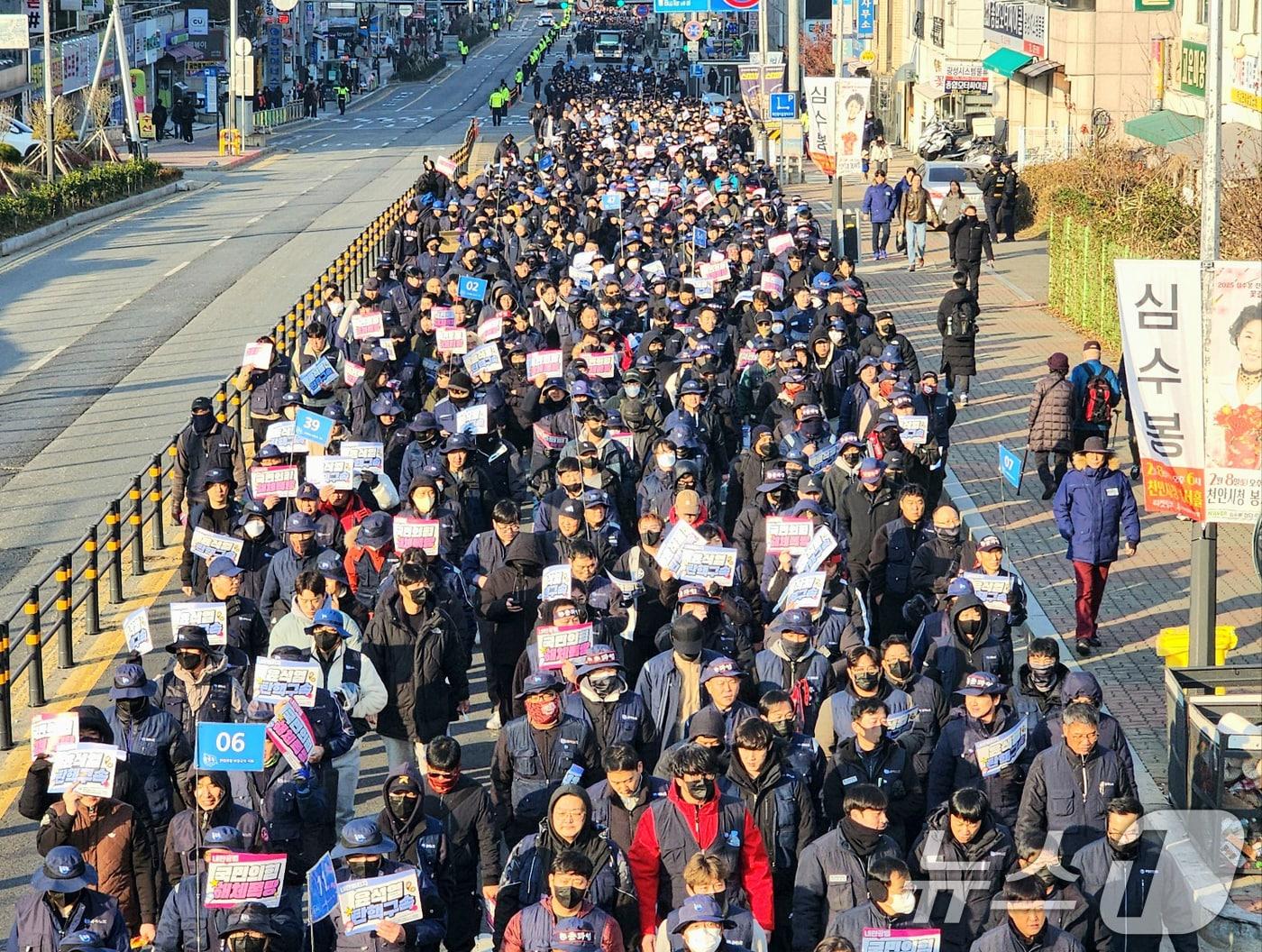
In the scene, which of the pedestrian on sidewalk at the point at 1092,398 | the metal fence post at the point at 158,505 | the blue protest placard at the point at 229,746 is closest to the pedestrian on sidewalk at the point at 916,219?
the pedestrian on sidewalk at the point at 1092,398

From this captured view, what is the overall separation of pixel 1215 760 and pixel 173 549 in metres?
11.0

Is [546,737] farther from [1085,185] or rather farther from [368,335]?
[1085,185]

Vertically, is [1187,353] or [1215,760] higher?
[1187,353]

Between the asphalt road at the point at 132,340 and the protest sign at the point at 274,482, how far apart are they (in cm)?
154

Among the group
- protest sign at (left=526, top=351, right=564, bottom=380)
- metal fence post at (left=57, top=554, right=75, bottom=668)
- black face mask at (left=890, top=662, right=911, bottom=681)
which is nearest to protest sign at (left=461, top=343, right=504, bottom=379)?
protest sign at (left=526, top=351, right=564, bottom=380)

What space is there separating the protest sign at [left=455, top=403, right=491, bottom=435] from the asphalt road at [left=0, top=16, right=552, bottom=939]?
244 centimetres

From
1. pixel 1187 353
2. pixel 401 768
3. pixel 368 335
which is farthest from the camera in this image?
pixel 368 335

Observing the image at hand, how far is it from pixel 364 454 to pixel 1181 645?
610 centimetres

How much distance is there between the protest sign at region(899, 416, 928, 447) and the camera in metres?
16.6

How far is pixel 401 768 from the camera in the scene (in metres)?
9.68

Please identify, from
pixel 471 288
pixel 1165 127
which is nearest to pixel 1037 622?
pixel 471 288

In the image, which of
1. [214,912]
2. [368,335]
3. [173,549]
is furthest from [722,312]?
[214,912]

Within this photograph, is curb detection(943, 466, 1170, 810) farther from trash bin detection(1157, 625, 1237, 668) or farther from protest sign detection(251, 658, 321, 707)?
protest sign detection(251, 658, 321, 707)

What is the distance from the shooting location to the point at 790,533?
1366 centimetres
